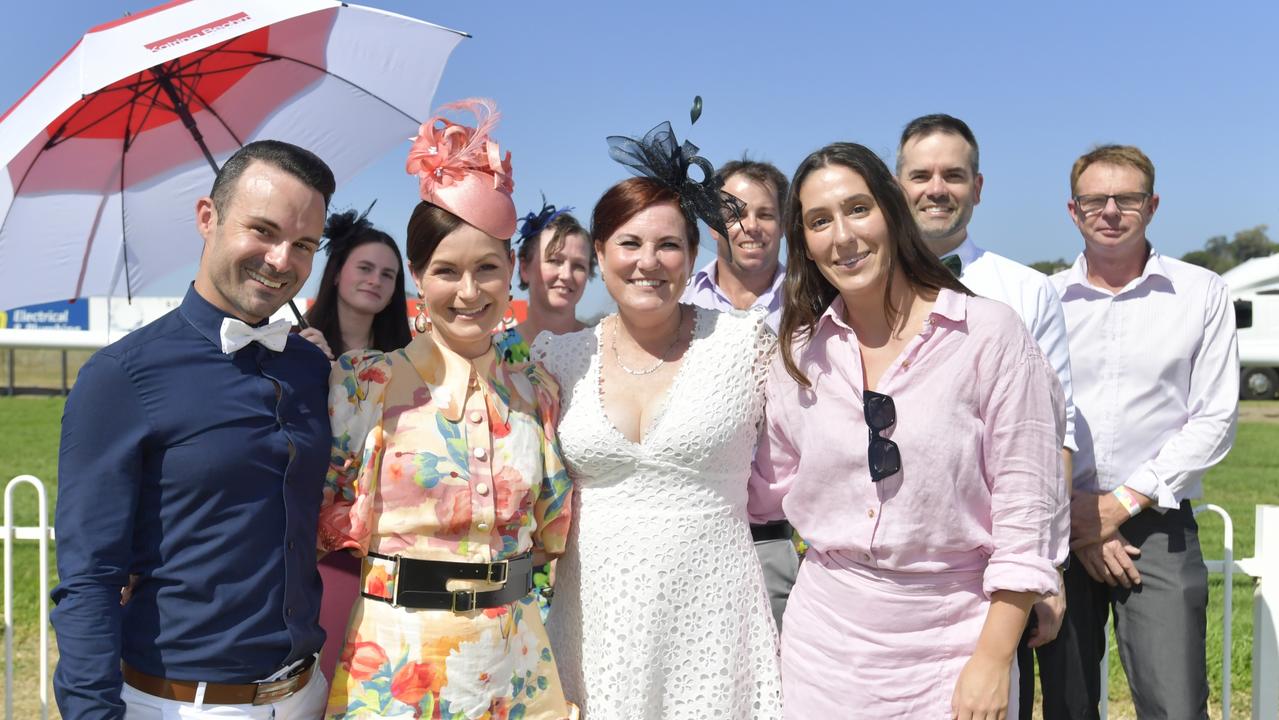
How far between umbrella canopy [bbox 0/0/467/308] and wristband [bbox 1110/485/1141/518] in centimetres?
295

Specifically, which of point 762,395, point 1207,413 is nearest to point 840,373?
point 762,395

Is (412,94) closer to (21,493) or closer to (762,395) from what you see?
(762,395)

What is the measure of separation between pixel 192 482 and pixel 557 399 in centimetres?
107

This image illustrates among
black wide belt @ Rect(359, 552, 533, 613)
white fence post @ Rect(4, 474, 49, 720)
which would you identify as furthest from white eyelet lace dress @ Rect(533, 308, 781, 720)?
white fence post @ Rect(4, 474, 49, 720)

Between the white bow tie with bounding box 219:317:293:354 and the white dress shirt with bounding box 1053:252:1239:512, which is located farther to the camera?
the white dress shirt with bounding box 1053:252:1239:512

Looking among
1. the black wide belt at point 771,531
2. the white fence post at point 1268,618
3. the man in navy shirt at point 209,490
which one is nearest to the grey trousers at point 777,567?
the black wide belt at point 771,531

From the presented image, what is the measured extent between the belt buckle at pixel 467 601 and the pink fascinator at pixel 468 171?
915mm

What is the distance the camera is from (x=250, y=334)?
2244mm

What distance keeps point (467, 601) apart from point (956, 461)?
4.08 feet

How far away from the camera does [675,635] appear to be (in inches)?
108

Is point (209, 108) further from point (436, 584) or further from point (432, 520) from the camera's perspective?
point (436, 584)

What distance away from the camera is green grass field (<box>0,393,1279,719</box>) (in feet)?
16.7

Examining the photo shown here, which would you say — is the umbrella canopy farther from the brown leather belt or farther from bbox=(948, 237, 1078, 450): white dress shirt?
bbox=(948, 237, 1078, 450): white dress shirt

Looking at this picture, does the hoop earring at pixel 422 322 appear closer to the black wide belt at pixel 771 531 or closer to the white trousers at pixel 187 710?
the white trousers at pixel 187 710
